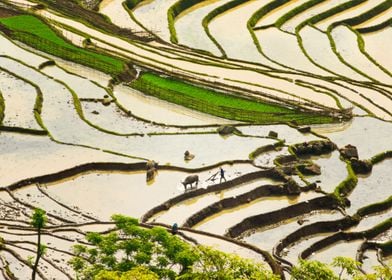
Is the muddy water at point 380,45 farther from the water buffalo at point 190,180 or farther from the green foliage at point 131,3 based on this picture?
the water buffalo at point 190,180

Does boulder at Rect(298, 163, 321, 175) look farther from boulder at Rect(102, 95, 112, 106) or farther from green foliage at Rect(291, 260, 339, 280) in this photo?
green foliage at Rect(291, 260, 339, 280)

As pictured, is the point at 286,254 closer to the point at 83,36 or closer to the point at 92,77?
the point at 92,77

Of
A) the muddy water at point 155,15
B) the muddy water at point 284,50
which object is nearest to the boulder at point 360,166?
the muddy water at point 284,50

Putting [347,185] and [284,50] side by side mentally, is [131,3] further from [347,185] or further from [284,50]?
[347,185]

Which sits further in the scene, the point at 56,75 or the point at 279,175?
the point at 56,75

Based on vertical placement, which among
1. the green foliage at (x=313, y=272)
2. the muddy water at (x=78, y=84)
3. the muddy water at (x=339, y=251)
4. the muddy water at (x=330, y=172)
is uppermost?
the muddy water at (x=78, y=84)

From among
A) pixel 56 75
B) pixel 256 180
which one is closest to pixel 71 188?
pixel 256 180

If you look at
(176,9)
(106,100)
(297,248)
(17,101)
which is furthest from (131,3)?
(297,248)
